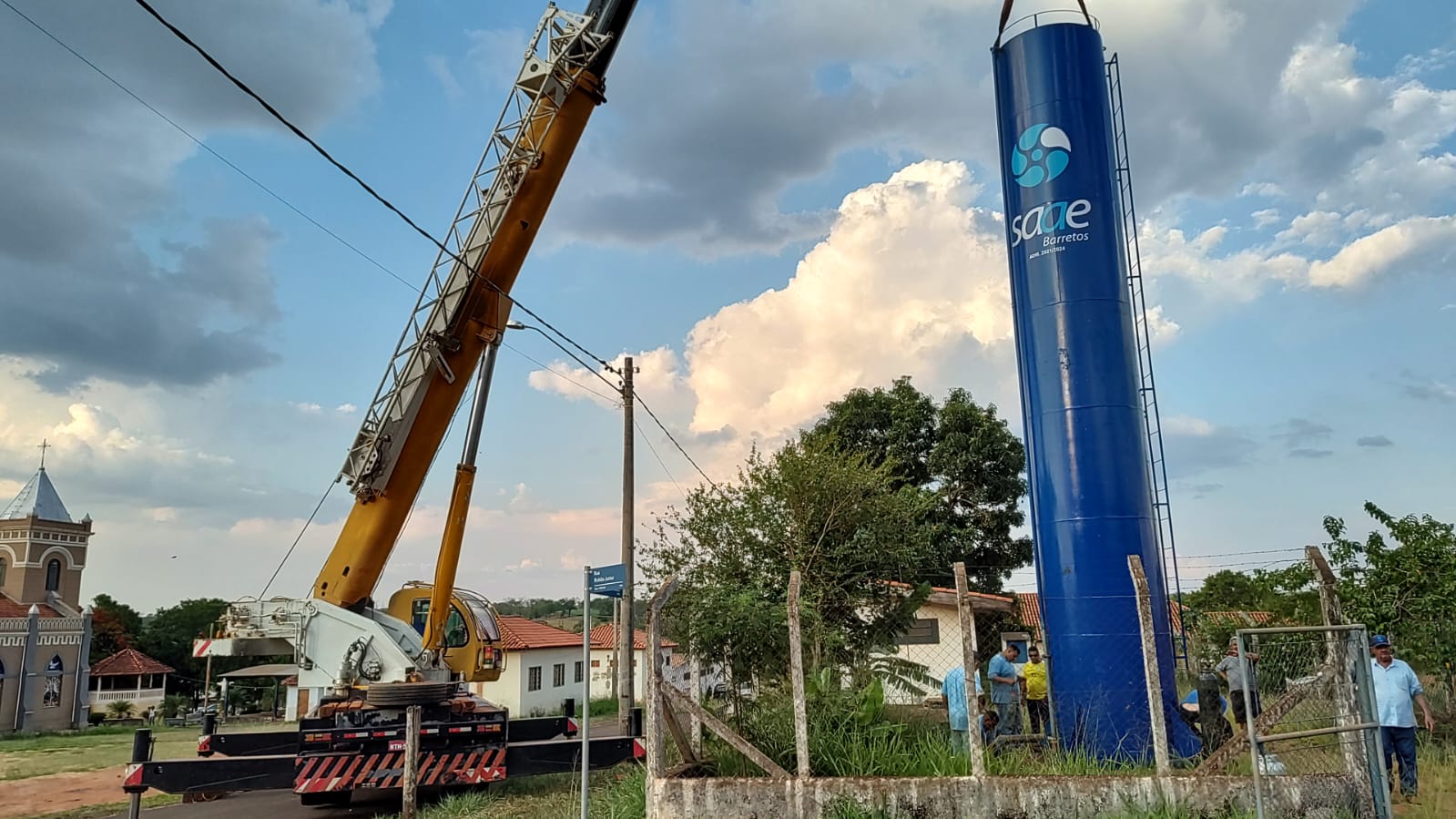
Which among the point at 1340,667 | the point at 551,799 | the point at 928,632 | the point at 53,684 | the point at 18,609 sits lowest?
the point at 551,799

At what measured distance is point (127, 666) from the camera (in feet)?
143

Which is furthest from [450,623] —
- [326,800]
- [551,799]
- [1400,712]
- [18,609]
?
[18,609]

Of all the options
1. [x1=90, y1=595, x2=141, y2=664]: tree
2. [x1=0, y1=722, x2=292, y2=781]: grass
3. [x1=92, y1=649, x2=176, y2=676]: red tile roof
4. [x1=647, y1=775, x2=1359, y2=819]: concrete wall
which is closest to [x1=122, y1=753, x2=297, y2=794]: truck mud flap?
[x1=0, y1=722, x2=292, y2=781]: grass

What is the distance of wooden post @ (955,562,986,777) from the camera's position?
22.8 ft

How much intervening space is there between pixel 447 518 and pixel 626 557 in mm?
4359

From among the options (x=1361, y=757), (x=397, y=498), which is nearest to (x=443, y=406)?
(x=397, y=498)

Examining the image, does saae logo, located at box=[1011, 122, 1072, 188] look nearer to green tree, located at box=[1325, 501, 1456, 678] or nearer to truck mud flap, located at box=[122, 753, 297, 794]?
green tree, located at box=[1325, 501, 1456, 678]

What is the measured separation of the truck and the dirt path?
3003 mm

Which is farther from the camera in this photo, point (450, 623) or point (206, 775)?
point (450, 623)

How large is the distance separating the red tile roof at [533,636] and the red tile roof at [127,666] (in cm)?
1902

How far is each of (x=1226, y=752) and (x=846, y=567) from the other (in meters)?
7.17

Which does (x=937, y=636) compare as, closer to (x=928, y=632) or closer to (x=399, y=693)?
(x=928, y=632)

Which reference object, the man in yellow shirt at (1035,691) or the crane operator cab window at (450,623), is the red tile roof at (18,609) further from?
the man in yellow shirt at (1035,691)

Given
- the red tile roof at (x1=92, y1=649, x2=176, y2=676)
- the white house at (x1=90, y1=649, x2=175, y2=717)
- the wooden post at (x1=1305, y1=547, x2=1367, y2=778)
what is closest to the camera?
the wooden post at (x1=1305, y1=547, x2=1367, y2=778)
